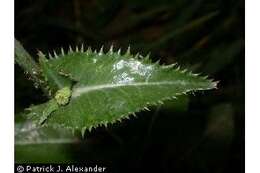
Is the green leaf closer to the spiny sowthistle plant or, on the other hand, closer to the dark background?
the spiny sowthistle plant

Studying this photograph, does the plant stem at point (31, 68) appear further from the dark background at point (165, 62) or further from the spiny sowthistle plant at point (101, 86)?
the dark background at point (165, 62)

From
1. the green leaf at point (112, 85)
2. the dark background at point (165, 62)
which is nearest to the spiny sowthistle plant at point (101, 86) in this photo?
the green leaf at point (112, 85)

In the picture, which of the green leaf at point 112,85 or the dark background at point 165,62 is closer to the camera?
the green leaf at point 112,85

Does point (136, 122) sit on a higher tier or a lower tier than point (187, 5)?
lower

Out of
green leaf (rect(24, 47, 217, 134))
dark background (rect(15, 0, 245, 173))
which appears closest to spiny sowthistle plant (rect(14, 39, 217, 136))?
green leaf (rect(24, 47, 217, 134))

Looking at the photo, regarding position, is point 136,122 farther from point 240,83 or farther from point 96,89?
point 96,89

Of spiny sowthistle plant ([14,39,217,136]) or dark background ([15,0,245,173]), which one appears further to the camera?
dark background ([15,0,245,173])
